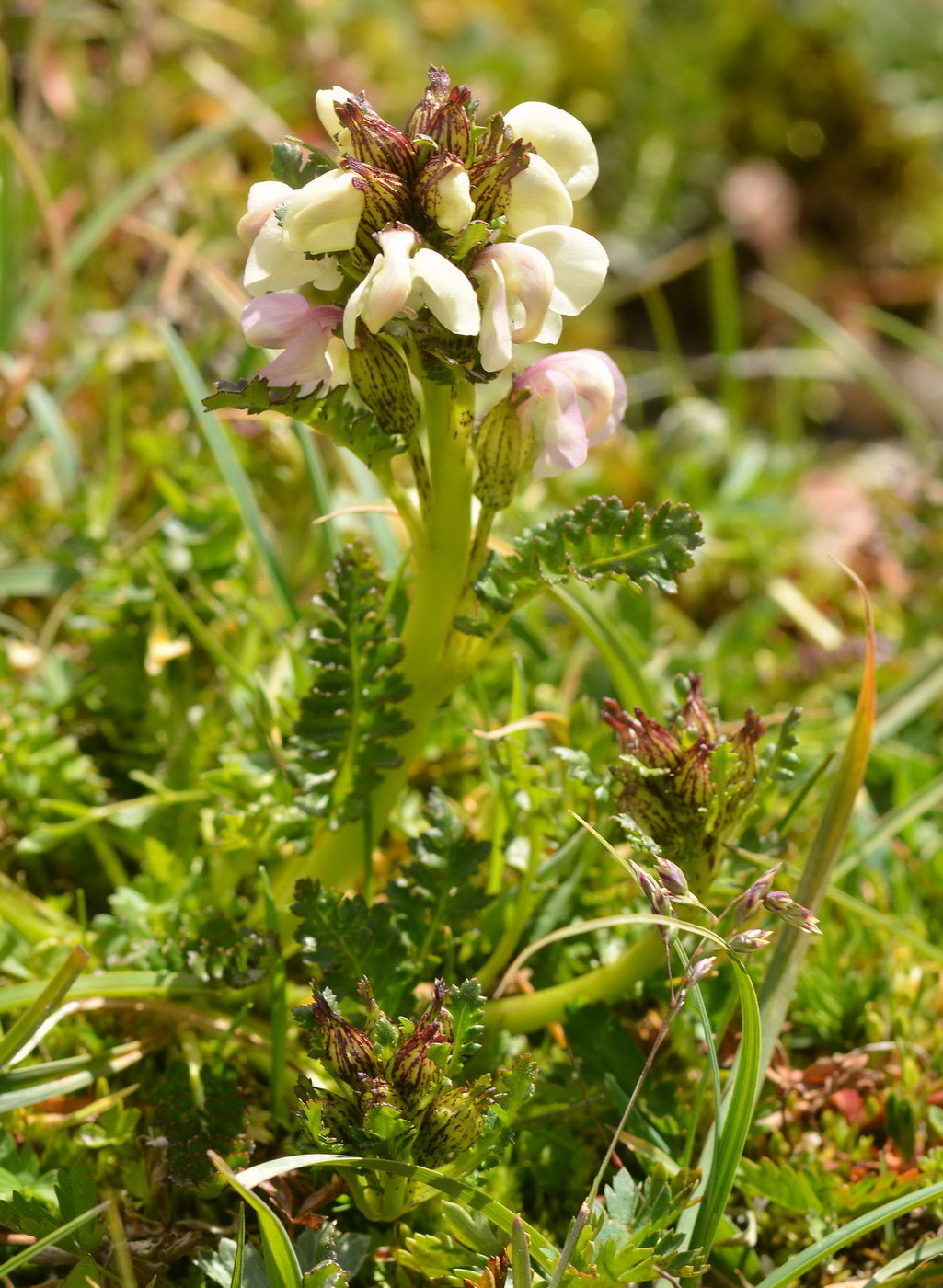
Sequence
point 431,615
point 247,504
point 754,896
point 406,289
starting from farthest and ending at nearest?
point 247,504 → point 431,615 → point 754,896 → point 406,289

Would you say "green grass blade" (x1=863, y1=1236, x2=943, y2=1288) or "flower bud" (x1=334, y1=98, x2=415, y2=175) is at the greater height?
"flower bud" (x1=334, y1=98, x2=415, y2=175)

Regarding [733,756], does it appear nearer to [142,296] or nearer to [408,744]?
[408,744]

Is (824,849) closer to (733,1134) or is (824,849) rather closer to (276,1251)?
(733,1134)

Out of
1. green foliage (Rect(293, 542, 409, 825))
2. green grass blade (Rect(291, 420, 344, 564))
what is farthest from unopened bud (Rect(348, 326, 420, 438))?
green grass blade (Rect(291, 420, 344, 564))

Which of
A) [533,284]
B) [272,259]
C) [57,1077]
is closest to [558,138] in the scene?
[533,284]

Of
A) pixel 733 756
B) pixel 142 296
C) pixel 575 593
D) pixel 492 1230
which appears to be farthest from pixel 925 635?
pixel 142 296

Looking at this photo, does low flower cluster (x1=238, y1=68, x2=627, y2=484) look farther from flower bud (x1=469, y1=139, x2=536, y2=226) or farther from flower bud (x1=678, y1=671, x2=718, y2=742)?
flower bud (x1=678, y1=671, x2=718, y2=742)
